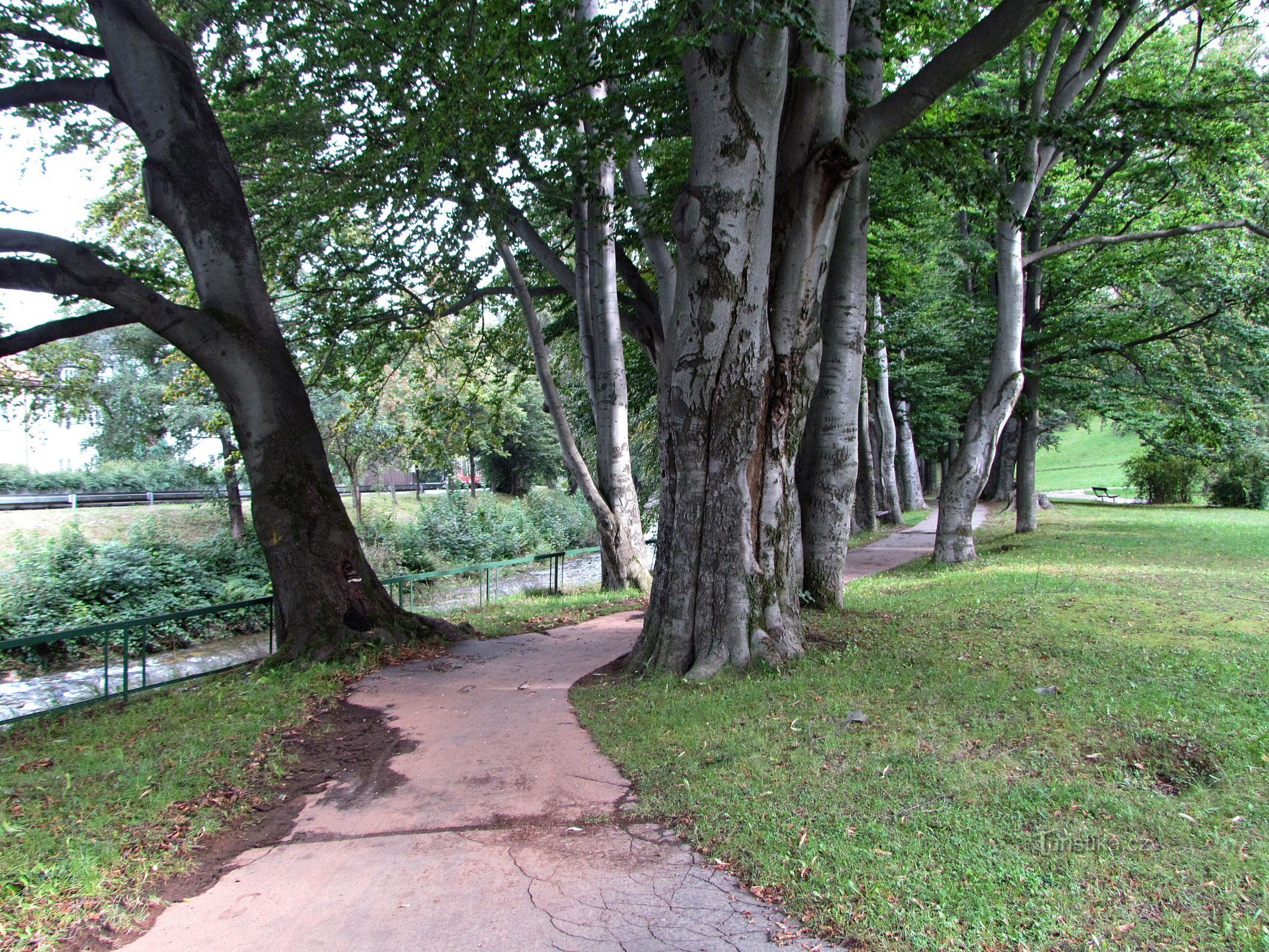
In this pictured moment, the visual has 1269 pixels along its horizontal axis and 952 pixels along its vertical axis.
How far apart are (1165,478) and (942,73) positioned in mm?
31900

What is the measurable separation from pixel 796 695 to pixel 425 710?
318 centimetres

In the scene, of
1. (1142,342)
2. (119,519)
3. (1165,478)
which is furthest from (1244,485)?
(119,519)

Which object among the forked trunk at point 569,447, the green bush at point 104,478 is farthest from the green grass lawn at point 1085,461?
the green bush at point 104,478

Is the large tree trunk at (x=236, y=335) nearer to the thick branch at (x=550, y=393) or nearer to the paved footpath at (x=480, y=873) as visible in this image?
the paved footpath at (x=480, y=873)

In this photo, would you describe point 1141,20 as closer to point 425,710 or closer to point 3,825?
point 425,710

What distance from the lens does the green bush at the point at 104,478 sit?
97.2 ft

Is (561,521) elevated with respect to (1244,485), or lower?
lower

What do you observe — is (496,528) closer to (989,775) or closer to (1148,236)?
(1148,236)

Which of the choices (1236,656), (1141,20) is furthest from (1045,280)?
(1236,656)

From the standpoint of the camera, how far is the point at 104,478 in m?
29.9

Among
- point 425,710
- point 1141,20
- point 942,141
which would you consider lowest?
point 425,710

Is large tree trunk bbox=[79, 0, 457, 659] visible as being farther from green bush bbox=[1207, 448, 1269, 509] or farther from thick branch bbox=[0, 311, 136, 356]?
green bush bbox=[1207, 448, 1269, 509]

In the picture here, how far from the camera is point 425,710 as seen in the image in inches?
273

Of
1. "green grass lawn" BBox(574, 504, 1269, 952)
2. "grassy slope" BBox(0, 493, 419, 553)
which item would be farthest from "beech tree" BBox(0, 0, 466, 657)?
"grassy slope" BBox(0, 493, 419, 553)
